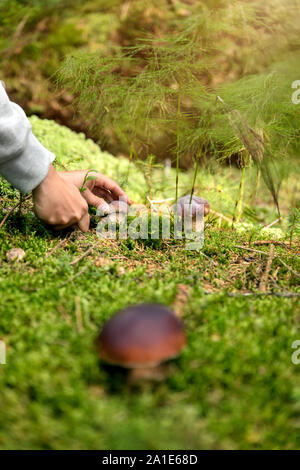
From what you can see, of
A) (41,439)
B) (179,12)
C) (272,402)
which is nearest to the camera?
(41,439)

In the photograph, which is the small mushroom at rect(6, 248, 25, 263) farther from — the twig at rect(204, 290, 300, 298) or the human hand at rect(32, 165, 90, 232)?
the twig at rect(204, 290, 300, 298)

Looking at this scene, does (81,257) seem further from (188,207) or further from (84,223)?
(188,207)

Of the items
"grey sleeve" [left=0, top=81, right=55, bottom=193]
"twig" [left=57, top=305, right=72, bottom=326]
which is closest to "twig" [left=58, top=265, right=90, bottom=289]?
"twig" [left=57, top=305, right=72, bottom=326]

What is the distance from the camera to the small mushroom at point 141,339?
979mm

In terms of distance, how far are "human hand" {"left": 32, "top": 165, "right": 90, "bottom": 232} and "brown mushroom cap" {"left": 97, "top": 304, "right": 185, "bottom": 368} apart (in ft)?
3.33

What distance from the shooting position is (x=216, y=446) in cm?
97

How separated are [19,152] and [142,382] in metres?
1.32

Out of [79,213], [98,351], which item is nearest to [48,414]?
[98,351]

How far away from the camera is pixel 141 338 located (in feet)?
3.25

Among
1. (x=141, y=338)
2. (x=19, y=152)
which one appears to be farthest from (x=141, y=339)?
(x=19, y=152)

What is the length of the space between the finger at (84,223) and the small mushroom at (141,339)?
3.83 ft

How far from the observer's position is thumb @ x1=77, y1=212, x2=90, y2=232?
85.1 inches
